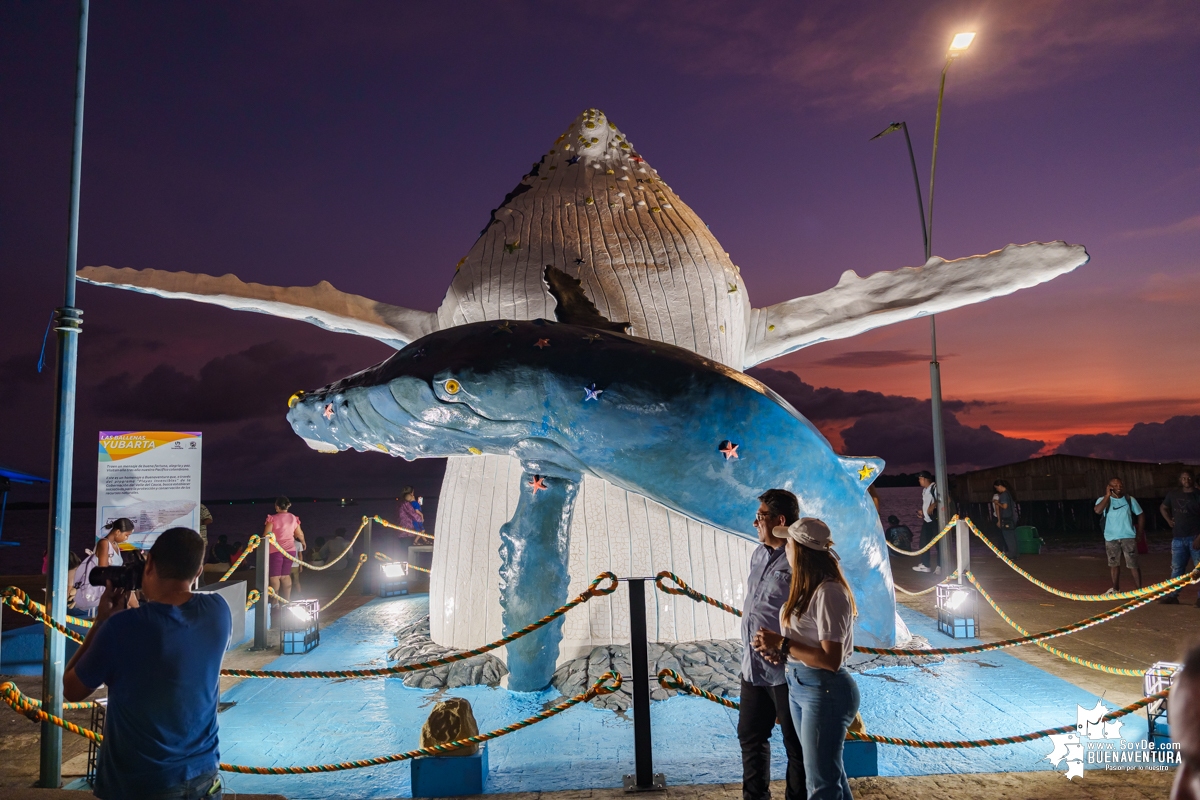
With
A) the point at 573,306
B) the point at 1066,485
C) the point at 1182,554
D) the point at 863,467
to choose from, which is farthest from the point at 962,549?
the point at 1066,485

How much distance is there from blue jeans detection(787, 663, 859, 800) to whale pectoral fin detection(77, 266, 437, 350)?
548 centimetres

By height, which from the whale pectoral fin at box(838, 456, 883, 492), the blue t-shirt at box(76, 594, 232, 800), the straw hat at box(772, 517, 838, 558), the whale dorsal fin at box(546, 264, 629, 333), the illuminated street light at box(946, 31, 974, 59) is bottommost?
the blue t-shirt at box(76, 594, 232, 800)

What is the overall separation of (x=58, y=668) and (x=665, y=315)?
204 inches

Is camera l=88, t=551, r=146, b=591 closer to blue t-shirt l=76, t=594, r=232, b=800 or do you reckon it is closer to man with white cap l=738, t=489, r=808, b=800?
blue t-shirt l=76, t=594, r=232, b=800

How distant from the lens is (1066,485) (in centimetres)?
3256

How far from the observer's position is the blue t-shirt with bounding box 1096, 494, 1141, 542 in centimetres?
1140

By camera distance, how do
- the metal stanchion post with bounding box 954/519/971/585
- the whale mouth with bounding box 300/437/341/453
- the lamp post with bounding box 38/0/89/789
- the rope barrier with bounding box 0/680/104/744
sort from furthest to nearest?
1. the metal stanchion post with bounding box 954/519/971/585
2. the whale mouth with bounding box 300/437/341/453
3. the lamp post with bounding box 38/0/89/789
4. the rope barrier with bounding box 0/680/104/744

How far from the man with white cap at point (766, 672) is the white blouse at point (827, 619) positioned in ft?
0.88

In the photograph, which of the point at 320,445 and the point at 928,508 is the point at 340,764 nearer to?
the point at 320,445

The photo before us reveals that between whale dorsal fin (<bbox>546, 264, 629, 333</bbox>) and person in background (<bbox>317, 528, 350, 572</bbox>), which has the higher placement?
whale dorsal fin (<bbox>546, 264, 629, 333</bbox>)

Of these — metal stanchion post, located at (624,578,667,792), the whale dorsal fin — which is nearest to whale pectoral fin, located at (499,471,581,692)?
the whale dorsal fin

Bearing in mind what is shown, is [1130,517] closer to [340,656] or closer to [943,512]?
[943,512]

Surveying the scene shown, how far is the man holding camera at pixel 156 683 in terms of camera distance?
99.8 inches

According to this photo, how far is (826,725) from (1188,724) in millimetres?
2127
